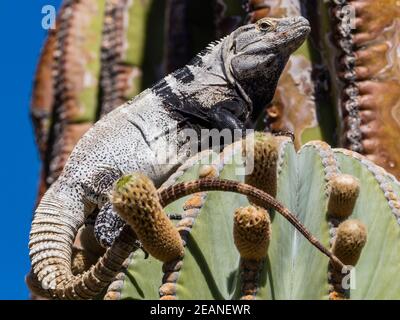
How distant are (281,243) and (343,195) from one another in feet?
0.59

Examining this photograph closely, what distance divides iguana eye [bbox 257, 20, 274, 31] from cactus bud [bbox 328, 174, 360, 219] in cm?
127

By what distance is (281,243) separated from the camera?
2.62 m

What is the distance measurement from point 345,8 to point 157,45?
1.70 meters

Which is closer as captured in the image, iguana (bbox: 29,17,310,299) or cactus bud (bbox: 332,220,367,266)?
cactus bud (bbox: 332,220,367,266)

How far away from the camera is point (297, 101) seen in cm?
428

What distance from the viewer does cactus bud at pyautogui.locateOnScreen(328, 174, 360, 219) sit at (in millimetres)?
2590

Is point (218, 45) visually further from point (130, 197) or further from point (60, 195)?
point (130, 197)

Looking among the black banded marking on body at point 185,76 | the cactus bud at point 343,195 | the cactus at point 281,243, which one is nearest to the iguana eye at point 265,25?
the black banded marking on body at point 185,76

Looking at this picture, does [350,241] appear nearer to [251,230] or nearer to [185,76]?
[251,230]

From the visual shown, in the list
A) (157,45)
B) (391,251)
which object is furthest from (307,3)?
(391,251)

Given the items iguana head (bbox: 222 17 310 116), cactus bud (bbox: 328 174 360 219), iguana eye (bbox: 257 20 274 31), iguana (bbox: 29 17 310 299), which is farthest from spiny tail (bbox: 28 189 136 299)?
iguana eye (bbox: 257 20 274 31)

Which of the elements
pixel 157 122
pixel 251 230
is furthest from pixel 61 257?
pixel 251 230

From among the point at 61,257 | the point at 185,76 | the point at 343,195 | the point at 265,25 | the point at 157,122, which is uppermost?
the point at 265,25

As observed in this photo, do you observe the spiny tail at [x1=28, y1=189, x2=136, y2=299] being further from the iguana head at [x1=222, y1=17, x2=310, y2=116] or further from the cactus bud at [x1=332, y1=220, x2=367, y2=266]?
the iguana head at [x1=222, y1=17, x2=310, y2=116]
